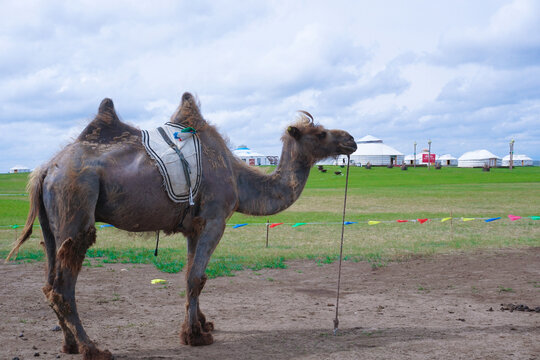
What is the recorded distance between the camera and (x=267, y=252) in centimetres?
1436

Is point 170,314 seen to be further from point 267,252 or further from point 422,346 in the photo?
point 267,252

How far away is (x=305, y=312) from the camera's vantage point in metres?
8.25

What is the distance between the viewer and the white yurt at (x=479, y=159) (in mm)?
118188

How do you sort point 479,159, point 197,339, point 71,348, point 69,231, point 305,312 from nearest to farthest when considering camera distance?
1. point 69,231
2. point 71,348
3. point 197,339
4. point 305,312
5. point 479,159

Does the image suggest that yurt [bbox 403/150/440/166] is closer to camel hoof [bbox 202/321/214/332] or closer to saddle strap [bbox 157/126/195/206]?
camel hoof [bbox 202/321/214/332]

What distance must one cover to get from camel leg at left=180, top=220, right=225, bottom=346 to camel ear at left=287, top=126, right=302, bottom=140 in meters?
1.75

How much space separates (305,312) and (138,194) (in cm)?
357

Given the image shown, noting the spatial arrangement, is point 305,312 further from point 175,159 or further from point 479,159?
point 479,159

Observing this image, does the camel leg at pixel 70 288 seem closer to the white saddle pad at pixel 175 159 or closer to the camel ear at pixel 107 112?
the white saddle pad at pixel 175 159

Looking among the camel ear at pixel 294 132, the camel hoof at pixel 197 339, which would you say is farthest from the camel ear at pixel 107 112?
the camel hoof at pixel 197 339

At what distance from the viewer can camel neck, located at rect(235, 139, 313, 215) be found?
24.6ft

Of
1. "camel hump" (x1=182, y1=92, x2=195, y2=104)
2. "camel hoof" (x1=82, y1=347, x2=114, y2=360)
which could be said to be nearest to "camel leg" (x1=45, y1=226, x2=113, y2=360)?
"camel hoof" (x1=82, y1=347, x2=114, y2=360)

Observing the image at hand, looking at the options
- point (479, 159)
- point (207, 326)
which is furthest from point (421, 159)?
point (207, 326)

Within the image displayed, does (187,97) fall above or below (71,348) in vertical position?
above
